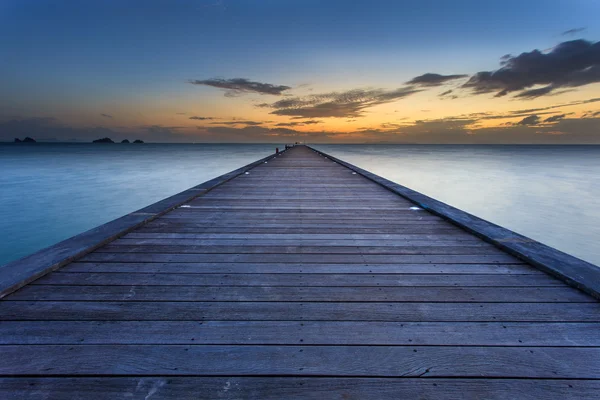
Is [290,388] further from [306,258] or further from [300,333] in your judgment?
[306,258]

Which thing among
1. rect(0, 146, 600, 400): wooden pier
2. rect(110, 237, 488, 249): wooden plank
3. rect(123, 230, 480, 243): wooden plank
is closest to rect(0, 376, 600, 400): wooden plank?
rect(0, 146, 600, 400): wooden pier

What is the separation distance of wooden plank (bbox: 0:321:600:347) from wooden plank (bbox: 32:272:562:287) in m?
0.46

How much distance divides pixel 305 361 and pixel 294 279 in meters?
0.82

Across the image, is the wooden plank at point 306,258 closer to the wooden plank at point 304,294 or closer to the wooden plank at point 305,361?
the wooden plank at point 304,294

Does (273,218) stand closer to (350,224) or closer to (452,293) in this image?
(350,224)

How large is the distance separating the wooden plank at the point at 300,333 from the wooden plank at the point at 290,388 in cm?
22

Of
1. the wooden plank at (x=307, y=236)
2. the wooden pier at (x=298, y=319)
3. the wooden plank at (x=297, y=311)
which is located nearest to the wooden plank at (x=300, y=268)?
the wooden pier at (x=298, y=319)

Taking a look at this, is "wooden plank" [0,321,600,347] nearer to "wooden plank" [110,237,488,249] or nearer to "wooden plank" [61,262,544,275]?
"wooden plank" [61,262,544,275]

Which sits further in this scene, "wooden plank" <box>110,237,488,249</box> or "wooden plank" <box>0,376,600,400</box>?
"wooden plank" <box>110,237,488,249</box>

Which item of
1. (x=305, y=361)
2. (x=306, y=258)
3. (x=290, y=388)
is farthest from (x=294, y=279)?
(x=290, y=388)

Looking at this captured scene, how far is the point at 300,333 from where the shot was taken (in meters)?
1.66

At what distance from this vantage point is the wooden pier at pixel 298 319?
53.5 inches

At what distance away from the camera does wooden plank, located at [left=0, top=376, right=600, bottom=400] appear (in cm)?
130

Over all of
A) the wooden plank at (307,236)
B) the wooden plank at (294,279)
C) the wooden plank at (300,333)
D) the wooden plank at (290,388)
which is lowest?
the wooden plank at (290,388)
